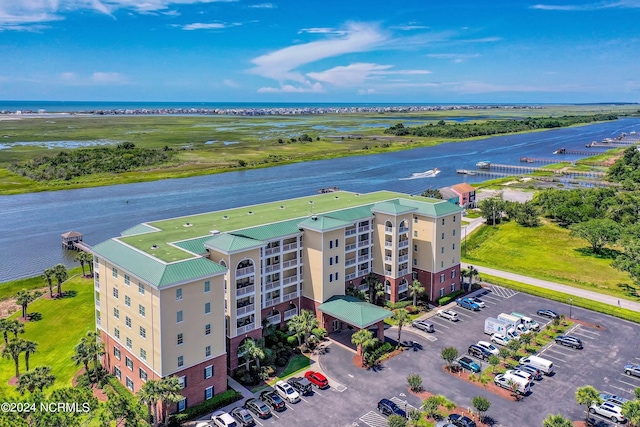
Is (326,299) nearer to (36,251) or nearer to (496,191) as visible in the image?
(36,251)

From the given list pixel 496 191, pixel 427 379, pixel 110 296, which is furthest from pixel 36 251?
pixel 496 191

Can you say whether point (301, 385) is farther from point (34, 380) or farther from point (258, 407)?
point (34, 380)

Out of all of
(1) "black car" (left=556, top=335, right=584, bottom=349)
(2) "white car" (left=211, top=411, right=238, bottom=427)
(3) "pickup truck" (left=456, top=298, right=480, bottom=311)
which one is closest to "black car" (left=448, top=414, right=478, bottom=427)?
(2) "white car" (left=211, top=411, right=238, bottom=427)

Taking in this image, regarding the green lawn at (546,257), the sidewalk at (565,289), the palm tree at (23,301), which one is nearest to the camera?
the palm tree at (23,301)

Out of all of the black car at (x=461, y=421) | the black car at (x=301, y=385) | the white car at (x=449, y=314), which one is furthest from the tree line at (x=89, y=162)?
the black car at (x=461, y=421)

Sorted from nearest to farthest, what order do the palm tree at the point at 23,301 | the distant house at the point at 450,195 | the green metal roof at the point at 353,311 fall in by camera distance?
the green metal roof at the point at 353,311 < the palm tree at the point at 23,301 < the distant house at the point at 450,195

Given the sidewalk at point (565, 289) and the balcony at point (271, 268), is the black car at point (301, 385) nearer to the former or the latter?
the balcony at point (271, 268)
